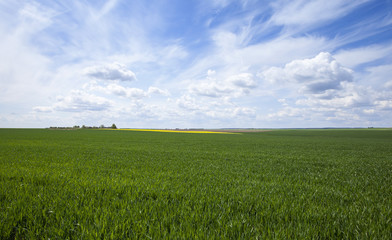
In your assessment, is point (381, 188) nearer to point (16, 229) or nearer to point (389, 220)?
point (389, 220)

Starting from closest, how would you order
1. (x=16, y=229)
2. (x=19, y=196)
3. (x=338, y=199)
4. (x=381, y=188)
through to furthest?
1. (x=16, y=229)
2. (x=19, y=196)
3. (x=338, y=199)
4. (x=381, y=188)

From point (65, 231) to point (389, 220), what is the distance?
642 centimetres

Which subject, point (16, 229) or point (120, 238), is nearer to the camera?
point (120, 238)

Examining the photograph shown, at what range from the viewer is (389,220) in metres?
3.87

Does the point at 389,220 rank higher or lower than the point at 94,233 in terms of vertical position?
lower

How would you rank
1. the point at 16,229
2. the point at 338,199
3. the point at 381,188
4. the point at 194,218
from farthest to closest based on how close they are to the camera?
Result: 1. the point at 381,188
2. the point at 338,199
3. the point at 194,218
4. the point at 16,229

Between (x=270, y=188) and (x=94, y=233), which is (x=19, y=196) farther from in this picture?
(x=270, y=188)

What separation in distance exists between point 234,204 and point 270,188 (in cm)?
220

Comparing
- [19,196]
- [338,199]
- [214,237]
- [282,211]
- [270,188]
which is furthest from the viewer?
[270,188]

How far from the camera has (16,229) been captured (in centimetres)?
322

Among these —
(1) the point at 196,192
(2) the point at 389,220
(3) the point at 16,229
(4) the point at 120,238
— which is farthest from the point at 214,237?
(2) the point at 389,220

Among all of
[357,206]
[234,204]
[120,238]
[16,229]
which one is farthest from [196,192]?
[357,206]

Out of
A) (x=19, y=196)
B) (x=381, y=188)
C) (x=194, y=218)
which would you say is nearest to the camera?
(x=194, y=218)

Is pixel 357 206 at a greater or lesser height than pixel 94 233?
lesser
